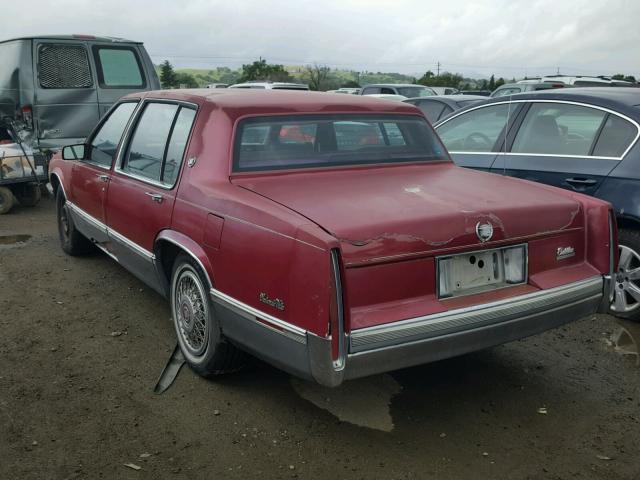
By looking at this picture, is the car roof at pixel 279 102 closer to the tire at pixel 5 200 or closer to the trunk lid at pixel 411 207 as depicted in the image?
the trunk lid at pixel 411 207

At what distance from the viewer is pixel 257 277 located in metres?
3.04

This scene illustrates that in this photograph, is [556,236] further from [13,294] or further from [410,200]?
[13,294]

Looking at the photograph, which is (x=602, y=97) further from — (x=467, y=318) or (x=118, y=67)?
→ (x=118, y=67)

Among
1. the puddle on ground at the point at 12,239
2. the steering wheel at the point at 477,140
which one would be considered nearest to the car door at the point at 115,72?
the puddle on ground at the point at 12,239

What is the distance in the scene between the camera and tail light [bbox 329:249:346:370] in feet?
8.88

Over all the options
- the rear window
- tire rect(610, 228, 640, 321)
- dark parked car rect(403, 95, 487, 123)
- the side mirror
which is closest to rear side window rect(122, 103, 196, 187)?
the rear window

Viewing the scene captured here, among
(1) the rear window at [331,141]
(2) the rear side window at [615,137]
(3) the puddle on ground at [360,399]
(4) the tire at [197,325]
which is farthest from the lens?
(2) the rear side window at [615,137]

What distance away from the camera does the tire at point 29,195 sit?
29.5 feet

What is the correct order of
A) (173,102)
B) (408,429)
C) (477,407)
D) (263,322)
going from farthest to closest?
(173,102) < (477,407) < (408,429) < (263,322)

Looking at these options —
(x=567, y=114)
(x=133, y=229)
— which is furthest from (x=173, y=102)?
(x=567, y=114)

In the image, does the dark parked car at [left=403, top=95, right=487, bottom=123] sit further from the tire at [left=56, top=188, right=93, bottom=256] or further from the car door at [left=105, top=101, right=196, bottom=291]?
the car door at [left=105, top=101, right=196, bottom=291]

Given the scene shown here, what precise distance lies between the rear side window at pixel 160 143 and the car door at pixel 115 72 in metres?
5.21

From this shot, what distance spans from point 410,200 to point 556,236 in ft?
2.66

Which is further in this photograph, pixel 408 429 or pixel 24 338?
pixel 24 338
